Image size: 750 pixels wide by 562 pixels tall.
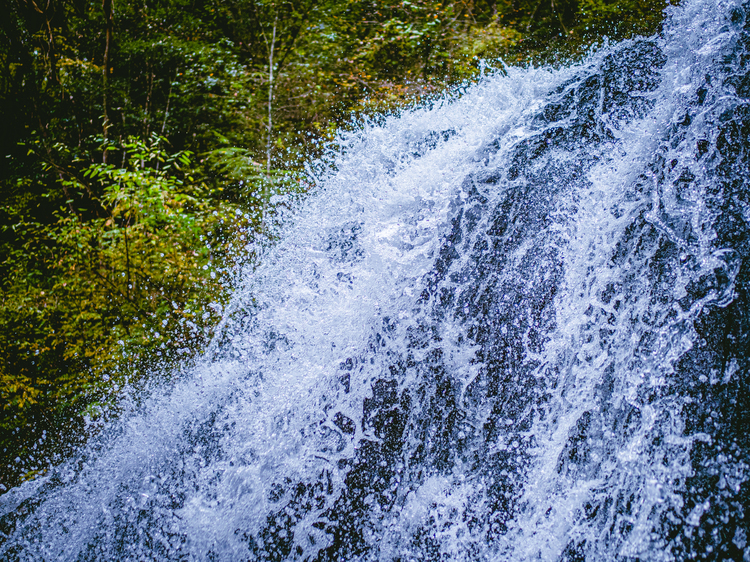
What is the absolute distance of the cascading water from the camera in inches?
81.9

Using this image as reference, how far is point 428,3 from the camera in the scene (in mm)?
5832

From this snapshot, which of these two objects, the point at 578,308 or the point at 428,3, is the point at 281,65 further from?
the point at 578,308

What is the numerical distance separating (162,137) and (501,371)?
3854 mm

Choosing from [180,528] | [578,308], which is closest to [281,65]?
[578,308]

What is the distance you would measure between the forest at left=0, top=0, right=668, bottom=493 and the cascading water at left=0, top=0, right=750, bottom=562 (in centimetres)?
76

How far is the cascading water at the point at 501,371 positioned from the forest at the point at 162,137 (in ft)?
2.48

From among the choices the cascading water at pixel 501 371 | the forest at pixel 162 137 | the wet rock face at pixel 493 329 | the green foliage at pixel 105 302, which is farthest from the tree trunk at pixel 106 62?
the wet rock face at pixel 493 329

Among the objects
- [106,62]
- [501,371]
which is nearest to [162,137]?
[106,62]

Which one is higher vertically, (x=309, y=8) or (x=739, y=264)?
(x=309, y=8)

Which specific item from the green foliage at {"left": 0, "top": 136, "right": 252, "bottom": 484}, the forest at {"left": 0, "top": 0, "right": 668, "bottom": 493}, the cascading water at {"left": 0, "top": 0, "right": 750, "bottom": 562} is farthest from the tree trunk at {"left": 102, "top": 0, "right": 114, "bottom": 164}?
the cascading water at {"left": 0, "top": 0, "right": 750, "bottom": 562}

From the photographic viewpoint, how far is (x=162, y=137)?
12.9 feet

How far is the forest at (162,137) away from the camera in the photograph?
3.78m

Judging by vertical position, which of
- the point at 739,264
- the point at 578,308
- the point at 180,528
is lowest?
the point at 180,528

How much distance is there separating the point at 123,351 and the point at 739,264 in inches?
187
